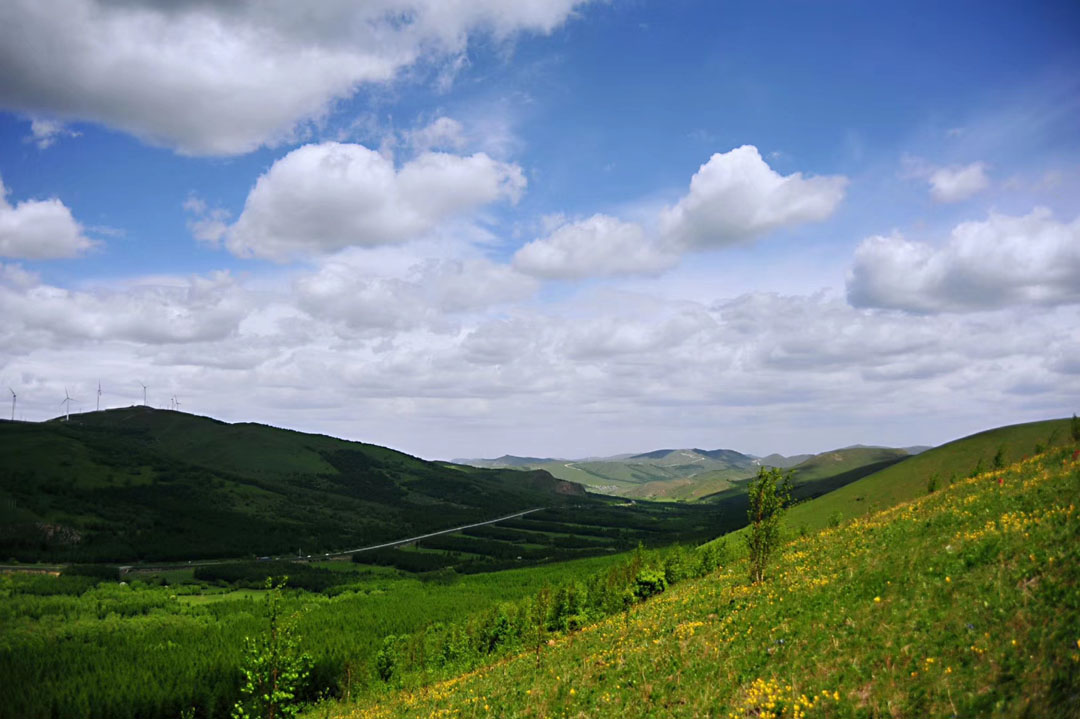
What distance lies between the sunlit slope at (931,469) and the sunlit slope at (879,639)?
5618 centimetres

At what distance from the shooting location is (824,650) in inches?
949

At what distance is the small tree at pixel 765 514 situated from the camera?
139 feet

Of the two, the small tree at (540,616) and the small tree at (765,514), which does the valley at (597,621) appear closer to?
the small tree at (540,616)

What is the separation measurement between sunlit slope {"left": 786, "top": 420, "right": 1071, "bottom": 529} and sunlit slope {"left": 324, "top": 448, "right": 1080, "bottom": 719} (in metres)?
56.2

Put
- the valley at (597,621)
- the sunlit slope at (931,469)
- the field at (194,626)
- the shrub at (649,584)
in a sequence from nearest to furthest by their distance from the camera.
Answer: the valley at (597,621)
the shrub at (649,584)
the field at (194,626)
the sunlit slope at (931,469)

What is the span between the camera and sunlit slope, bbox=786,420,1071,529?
90000mm

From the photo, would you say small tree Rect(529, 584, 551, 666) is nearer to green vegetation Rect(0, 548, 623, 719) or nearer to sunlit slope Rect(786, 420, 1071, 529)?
green vegetation Rect(0, 548, 623, 719)

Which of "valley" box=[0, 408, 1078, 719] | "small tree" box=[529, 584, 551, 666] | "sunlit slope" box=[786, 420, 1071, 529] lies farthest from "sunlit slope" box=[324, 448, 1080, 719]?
"sunlit slope" box=[786, 420, 1071, 529]

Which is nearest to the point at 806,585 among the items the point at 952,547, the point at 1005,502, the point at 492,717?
the point at 952,547

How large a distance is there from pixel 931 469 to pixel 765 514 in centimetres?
7544

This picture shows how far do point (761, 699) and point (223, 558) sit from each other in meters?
217

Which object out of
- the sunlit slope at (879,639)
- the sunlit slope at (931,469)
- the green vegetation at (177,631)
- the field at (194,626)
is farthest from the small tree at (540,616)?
the sunlit slope at (931,469)

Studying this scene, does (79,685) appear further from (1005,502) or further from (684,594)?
(1005,502)

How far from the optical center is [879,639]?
2291cm
